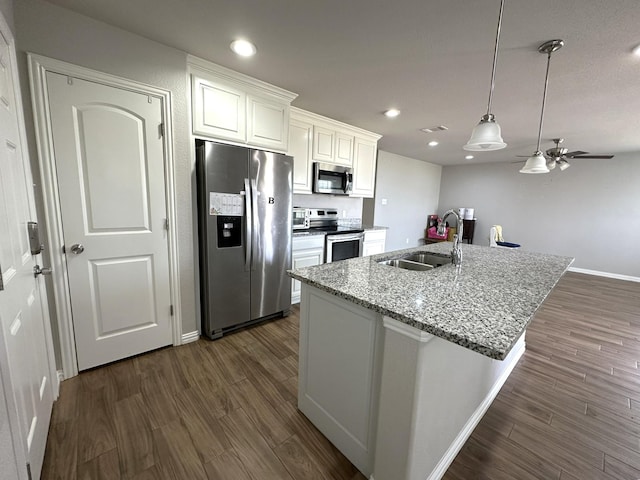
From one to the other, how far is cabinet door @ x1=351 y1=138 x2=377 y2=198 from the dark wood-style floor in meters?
2.57

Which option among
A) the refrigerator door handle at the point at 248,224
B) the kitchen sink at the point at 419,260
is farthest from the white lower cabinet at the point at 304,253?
the kitchen sink at the point at 419,260

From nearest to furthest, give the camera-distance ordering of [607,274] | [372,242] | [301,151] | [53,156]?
[53,156]
[301,151]
[372,242]
[607,274]

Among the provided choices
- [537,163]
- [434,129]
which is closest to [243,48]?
[537,163]

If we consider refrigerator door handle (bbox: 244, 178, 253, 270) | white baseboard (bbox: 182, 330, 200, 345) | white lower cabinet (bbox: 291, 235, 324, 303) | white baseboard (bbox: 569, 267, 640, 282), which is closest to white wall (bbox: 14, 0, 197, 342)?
white baseboard (bbox: 182, 330, 200, 345)

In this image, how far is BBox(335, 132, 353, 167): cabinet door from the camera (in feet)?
12.1

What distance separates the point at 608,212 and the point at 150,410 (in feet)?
24.5

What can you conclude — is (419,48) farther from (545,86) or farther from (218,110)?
(218,110)

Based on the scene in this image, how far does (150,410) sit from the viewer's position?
5.29 ft

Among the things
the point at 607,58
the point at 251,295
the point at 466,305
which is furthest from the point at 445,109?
the point at 251,295

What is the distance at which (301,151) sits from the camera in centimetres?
326

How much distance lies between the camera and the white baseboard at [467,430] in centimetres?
127

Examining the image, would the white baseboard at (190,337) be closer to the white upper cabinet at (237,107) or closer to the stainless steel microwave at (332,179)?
the white upper cabinet at (237,107)

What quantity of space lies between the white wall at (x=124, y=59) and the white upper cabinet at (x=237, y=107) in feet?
0.38

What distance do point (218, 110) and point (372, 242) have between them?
8.86 ft
